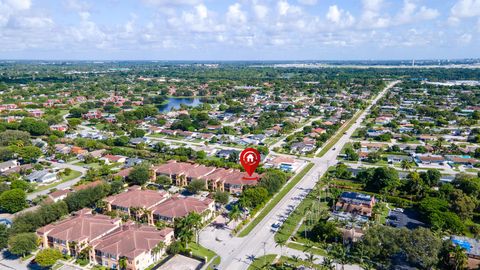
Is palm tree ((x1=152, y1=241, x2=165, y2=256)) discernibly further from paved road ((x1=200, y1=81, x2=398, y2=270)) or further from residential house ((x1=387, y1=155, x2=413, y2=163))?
residential house ((x1=387, y1=155, x2=413, y2=163))

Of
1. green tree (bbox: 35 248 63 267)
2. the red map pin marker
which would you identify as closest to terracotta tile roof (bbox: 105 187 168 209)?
green tree (bbox: 35 248 63 267)

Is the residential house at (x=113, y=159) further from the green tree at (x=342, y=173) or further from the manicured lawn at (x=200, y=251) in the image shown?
the green tree at (x=342, y=173)

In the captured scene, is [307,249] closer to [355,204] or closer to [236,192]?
[355,204]

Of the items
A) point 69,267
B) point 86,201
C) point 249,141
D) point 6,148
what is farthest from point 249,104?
point 69,267

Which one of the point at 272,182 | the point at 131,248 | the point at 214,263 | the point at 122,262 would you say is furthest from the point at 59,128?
the point at 214,263

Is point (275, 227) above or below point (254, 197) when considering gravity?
below

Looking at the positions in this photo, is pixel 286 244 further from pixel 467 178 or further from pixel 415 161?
pixel 415 161

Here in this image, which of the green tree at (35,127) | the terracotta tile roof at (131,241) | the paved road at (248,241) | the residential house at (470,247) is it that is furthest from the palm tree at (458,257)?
the green tree at (35,127)
